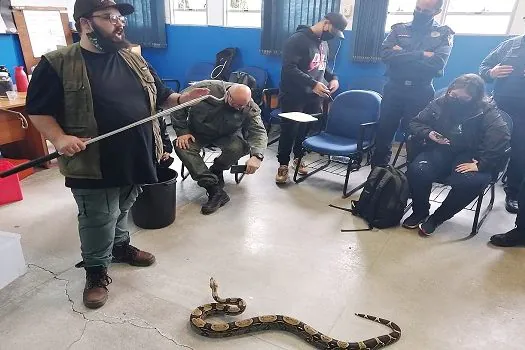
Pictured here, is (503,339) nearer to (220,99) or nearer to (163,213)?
(163,213)

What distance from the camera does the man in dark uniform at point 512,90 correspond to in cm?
291

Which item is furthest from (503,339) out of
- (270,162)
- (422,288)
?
(270,162)

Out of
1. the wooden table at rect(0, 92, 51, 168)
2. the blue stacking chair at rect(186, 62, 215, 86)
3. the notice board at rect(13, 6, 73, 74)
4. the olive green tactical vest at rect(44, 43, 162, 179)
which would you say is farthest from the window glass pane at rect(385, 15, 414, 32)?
the notice board at rect(13, 6, 73, 74)

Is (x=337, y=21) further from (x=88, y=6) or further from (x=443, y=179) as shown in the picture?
(x=88, y=6)

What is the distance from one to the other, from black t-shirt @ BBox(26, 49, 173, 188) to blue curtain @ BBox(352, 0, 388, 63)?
10.7 ft

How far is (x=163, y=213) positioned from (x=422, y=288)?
1.67 meters

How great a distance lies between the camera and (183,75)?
5.77m

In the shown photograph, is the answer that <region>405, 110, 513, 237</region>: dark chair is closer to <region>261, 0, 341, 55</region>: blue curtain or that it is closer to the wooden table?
<region>261, 0, 341, 55</region>: blue curtain

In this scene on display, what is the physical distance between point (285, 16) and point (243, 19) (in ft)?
2.64

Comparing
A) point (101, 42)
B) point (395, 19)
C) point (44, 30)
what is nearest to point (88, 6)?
point (101, 42)

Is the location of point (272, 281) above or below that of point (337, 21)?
below

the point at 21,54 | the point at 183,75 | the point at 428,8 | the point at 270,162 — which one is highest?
the point at 428,8

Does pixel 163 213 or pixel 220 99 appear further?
pixel 220 99

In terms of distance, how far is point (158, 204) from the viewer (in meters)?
2.54
